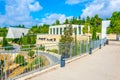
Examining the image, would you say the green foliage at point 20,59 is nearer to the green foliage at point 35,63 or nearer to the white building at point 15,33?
the green foliage at point 35,63

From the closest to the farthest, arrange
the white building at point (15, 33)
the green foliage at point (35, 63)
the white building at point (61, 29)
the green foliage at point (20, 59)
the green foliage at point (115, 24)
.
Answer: the green foliage at point (20, 59) < the green foliage at point (35, 63) < the green foliage at point (115, 24) < the white building at point (61, 29) < the white building at point (15, 33)

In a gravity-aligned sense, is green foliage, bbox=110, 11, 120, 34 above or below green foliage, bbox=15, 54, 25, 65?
above

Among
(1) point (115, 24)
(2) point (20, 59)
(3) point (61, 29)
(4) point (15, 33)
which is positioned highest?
(1) point (115, 24)

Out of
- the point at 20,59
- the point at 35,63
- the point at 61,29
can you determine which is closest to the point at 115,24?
the point at 61,29

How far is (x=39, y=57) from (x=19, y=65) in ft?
3.64

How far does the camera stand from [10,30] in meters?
92.9

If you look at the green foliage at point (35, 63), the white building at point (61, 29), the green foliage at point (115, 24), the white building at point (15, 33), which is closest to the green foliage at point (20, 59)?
the green foliage at point (35, 63)

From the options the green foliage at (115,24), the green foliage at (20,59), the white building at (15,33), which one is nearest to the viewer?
the green foliage at (20,59)

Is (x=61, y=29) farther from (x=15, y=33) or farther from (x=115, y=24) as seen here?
(x=15, y=33)

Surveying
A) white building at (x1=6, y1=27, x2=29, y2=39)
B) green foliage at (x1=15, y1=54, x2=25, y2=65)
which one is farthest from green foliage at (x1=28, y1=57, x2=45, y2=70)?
white building at (x1=6, y1=27, x2=29, y2=39)

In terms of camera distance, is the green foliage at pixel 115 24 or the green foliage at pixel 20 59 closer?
the green foliage at pixel 20 59

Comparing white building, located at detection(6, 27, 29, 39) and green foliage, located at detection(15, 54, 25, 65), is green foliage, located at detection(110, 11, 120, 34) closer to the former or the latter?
white building, located at detection(6, 27, 29, 39)

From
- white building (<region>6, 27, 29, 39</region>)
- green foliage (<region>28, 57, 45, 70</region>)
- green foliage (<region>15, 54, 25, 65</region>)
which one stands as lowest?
green foliage (<region>28, 57, 45, 70</region>)

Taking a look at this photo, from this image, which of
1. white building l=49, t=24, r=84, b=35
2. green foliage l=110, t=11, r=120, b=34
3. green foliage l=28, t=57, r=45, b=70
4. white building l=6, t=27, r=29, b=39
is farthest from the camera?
white building l=6, t=27, r=29, b=39
